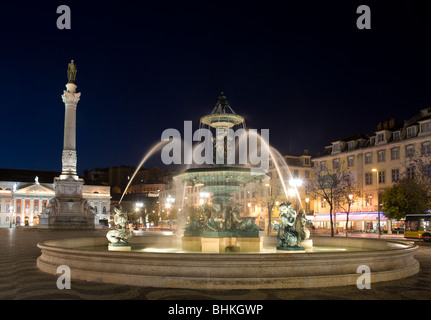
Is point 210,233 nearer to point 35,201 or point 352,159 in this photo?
point 352,159

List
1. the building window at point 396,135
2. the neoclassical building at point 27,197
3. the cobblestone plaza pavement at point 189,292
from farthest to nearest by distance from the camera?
1. the neoclassical building at point 27,197
2. the building window at point 396,135
3. the cobblestone plaza pavement at point 189,292

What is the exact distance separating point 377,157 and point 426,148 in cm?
800

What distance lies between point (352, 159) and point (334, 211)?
25.2 ft

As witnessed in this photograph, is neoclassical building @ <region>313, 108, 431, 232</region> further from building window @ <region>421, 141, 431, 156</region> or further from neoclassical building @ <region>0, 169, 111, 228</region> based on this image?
neoclassical building @ <region>0, 169, 111, 228</region>

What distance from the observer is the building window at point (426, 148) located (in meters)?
48.9

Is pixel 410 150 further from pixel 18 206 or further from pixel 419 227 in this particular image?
pixel 18 206

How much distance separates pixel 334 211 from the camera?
60.8 metres

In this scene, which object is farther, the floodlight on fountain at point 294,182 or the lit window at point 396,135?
the lit window at point 396,135

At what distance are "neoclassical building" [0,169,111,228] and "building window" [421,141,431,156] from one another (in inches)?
3332

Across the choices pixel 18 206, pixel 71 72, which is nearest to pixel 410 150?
pixel 71 72

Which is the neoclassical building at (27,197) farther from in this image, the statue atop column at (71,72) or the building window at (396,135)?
the building window at (396,135)

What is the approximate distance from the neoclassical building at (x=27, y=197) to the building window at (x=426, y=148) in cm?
8463

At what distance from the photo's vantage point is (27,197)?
117 metres

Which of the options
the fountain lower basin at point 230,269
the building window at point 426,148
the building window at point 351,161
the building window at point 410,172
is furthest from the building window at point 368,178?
the fountain lower basin at point 230,269
